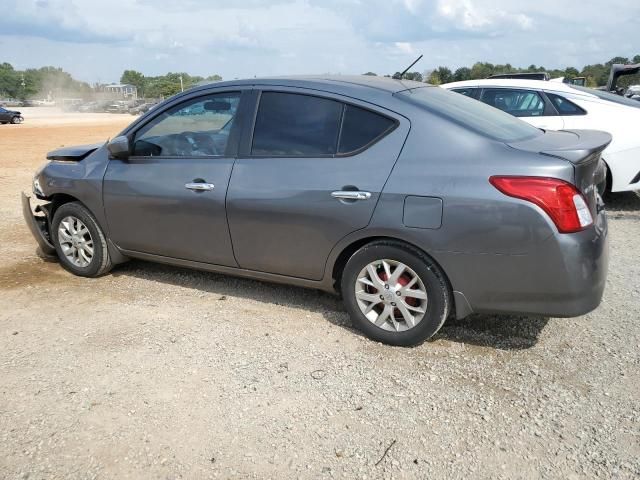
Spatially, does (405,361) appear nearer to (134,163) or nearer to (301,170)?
(301,170)

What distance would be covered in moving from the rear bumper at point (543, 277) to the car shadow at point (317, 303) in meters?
0.49

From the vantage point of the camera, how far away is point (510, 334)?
155 inches

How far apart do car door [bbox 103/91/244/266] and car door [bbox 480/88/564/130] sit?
15.5ft

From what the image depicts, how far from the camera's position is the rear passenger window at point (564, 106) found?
742 cm

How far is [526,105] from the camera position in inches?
305

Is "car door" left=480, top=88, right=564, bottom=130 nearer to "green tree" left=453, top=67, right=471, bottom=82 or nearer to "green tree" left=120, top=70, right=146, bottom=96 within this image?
"green tree" left=453, top=67, right=471, bottom=82

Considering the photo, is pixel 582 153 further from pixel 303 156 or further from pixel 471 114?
pixel 303 156

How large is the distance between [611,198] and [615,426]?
20.1ft

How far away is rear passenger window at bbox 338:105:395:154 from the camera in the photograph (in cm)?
371

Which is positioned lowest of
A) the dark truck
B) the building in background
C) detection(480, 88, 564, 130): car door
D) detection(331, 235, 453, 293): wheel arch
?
the dark truck

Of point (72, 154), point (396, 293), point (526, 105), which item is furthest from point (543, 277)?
point (526, 105)

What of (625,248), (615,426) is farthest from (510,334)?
(625,248)

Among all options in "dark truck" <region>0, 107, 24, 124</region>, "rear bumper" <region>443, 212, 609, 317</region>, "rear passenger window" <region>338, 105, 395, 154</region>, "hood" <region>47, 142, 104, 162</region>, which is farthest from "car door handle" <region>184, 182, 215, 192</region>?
"dark truck" <region>0, 107, 24, 124</region>

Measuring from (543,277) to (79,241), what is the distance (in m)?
3.89
